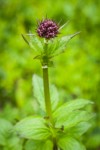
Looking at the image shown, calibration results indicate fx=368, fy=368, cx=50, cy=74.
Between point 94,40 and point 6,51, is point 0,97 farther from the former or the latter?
point 94,40

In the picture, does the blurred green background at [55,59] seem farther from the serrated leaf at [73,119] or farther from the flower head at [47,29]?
the flower head at [47,29]

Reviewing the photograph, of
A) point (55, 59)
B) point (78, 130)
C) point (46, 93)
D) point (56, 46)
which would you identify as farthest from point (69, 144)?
point (55, 59)

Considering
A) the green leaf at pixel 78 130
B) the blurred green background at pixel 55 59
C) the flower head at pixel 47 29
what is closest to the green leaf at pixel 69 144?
the green leaf at pixel 78 130

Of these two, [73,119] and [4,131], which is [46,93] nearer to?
[73,119]

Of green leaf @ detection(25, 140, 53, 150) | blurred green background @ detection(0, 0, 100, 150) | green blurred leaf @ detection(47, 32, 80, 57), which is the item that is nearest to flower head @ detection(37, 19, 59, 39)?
green blurred leaf @ detection(47, 32, 80, 57)

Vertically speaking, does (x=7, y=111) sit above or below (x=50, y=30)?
below

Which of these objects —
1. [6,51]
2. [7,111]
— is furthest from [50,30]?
[6,51]
